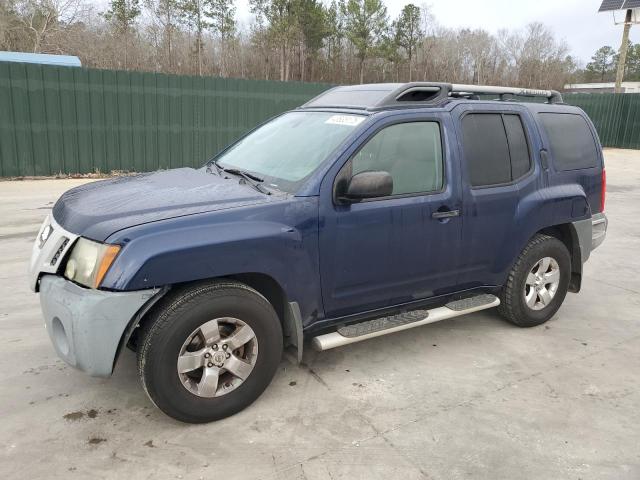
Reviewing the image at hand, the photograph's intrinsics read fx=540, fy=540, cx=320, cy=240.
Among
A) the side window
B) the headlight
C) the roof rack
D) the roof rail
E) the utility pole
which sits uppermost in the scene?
the utility pole

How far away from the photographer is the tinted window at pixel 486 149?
4020 millimetres

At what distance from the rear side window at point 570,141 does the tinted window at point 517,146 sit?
315mm

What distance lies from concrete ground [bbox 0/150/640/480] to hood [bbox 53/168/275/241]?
1120 mm

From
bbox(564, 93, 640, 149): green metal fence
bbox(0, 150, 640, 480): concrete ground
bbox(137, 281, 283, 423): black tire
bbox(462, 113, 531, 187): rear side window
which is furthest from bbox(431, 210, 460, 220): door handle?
bbox(564, 93, 640, 149): green metal fence

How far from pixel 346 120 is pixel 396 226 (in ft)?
2.70

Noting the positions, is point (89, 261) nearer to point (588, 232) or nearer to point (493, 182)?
point (493, 182)

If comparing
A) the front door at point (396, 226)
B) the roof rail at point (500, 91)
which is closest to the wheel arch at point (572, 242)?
the roof rail at point (500, 91)

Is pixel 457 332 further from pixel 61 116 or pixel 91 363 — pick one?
pixel 61 116

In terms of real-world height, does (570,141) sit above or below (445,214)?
above

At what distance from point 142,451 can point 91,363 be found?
1.79ft

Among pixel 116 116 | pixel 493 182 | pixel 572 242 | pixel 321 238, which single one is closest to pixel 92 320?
pixel 321 238

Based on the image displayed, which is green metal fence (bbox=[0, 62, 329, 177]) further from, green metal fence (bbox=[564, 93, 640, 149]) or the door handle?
green metal fence (bbox=[564, 93, 640, 149])

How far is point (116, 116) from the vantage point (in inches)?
493

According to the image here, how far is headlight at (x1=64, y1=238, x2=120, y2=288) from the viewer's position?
273 centimetres
